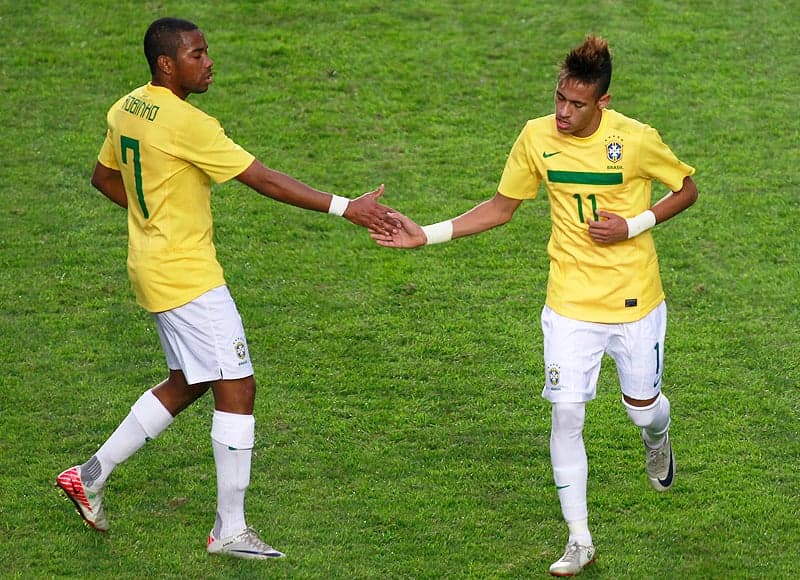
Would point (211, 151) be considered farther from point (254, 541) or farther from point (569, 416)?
point (569, 416)

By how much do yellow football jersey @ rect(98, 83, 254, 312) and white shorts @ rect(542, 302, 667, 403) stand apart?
1.66 m

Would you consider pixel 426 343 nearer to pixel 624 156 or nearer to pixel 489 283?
pixel 489 283

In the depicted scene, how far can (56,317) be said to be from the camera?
9.38 metres

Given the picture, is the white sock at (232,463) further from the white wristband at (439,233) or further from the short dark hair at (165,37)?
the short dark hair at (165,37)

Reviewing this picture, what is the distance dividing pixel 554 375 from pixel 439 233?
1.00 meters

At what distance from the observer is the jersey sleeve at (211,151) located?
21.1 ft

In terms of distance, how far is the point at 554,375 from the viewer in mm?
6555

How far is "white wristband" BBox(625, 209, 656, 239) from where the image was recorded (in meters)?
6.51

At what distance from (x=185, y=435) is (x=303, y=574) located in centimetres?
161

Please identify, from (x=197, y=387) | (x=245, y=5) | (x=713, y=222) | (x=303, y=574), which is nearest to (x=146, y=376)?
(x=197, y=387)

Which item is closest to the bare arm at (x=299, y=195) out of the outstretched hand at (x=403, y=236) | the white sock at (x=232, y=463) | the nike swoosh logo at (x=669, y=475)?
the outstretched hand at (x=403, y=236)

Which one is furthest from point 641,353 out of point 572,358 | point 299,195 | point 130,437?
point 130,437

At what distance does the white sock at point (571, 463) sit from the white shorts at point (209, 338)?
1.53m

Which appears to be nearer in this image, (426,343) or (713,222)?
(426,343)
